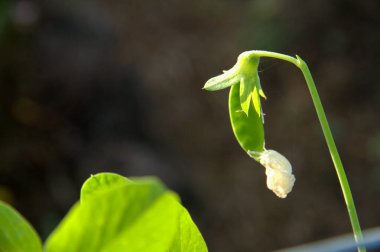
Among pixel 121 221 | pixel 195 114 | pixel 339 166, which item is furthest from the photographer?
pixel 195 114

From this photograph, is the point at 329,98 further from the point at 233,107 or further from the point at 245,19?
the point at 233,107

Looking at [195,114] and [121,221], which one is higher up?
[121,221]

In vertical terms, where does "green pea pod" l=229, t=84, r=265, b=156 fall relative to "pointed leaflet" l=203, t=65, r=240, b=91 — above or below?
below

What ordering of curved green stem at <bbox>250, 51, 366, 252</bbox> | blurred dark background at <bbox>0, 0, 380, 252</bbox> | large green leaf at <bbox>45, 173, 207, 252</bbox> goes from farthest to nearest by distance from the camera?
blurred dark background at <bbox>0, 0, 380, 252</bbox> < curved green stem at <bbox>250, 51, 366, 252</bbox> < large green leaf at <bbox>45, 173, 207, 252</bbox>

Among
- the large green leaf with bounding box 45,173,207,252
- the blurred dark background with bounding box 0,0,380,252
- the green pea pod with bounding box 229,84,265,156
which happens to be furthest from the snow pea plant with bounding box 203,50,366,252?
the blurred dark background with bounding box 0,0,380,252

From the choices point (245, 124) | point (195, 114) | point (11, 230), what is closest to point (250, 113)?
point (245, 124)

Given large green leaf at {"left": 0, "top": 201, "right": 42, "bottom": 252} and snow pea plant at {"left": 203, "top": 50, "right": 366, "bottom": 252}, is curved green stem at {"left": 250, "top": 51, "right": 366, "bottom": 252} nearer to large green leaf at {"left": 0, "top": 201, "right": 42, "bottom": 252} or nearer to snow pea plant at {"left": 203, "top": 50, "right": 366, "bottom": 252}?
snow pea plant at {"left": 203, "top": 50, "right": 366, "bottom": 252}

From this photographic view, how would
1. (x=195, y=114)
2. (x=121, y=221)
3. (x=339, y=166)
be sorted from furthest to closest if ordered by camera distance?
(x=195, y=114) < (x=339, y=166) < (x=121, y=221)

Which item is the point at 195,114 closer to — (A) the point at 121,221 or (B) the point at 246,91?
(B) the point at 246,91
